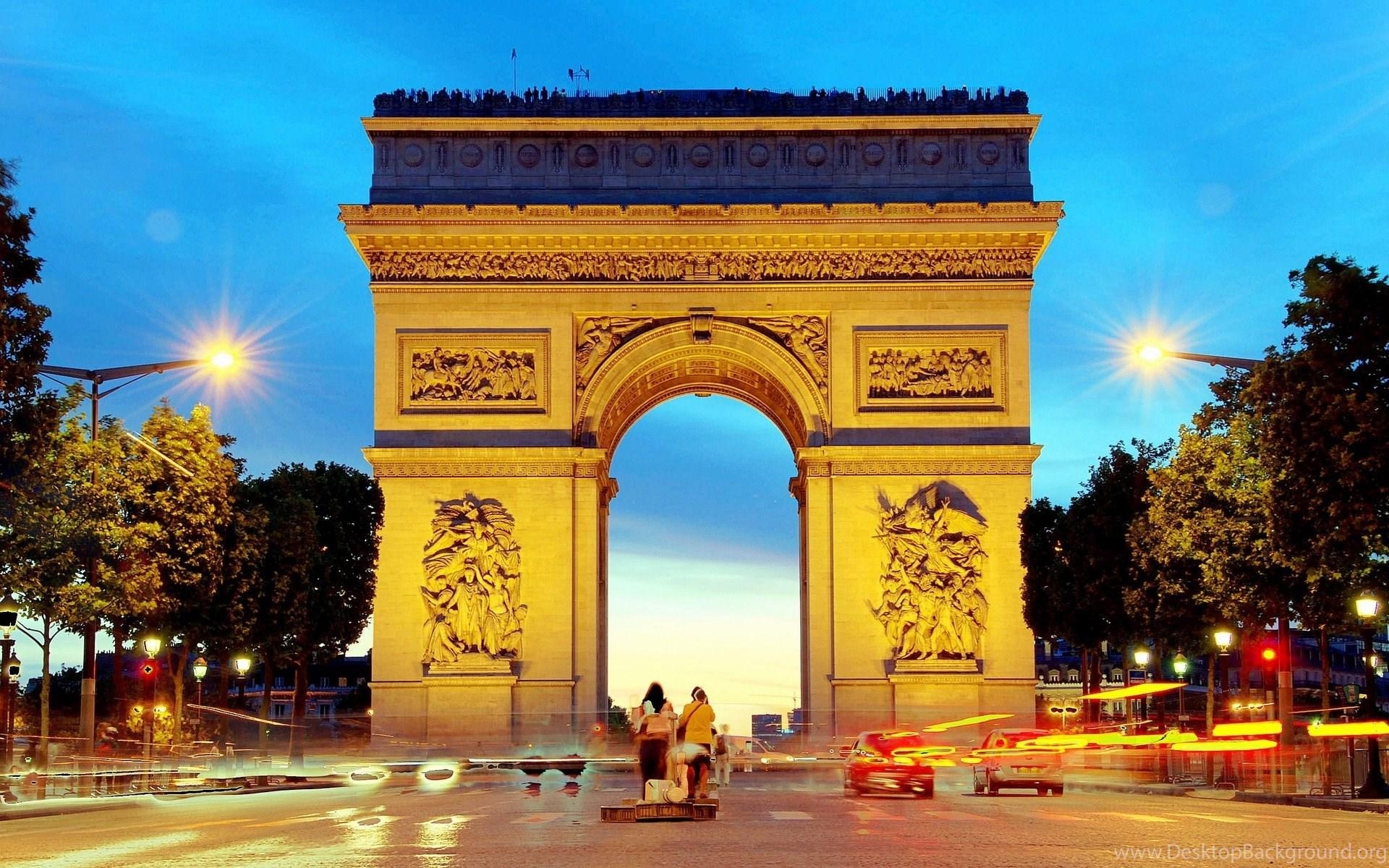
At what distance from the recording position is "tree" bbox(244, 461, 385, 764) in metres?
50.3

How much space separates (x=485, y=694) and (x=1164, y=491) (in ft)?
65.9

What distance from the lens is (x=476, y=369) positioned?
54.0 meters

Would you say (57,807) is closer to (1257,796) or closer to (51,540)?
(51,540)

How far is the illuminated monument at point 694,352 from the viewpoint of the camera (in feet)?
172

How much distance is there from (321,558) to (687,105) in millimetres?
17168

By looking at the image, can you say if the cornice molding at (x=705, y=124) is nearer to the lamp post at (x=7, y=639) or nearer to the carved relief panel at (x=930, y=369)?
the carved relief panel at (x=930, y=369)

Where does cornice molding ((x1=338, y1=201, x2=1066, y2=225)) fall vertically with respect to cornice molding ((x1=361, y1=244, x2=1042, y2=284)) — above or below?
above

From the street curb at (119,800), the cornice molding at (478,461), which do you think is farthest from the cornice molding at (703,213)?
the street curb at (119,800)

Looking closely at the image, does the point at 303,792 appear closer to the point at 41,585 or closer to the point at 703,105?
the point at 41,585

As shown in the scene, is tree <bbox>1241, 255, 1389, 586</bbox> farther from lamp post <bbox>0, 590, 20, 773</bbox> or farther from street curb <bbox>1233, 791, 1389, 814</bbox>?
lamp post <bbox>0, 590, 20, 773</bbox>

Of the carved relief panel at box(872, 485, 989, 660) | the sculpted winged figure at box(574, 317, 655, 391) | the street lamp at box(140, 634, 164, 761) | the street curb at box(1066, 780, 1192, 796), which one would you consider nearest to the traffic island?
the street curb at box(1066, 780, 1192, 796)

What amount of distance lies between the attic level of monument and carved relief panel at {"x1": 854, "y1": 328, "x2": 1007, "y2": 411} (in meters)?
4.04

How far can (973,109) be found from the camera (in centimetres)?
5497

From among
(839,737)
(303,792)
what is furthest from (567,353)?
(303,792)
